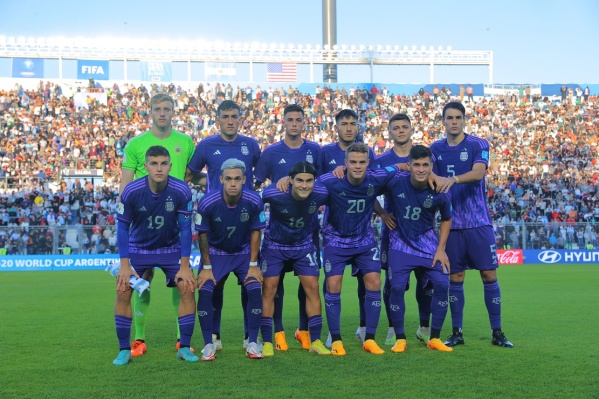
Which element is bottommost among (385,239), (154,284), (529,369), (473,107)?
(154,284)

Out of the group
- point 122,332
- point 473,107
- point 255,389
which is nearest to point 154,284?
point 122,332

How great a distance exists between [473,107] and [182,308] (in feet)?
116

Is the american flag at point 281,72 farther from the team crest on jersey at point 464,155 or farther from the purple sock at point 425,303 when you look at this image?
the purple sock at point 425,303

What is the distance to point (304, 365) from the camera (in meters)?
7.09

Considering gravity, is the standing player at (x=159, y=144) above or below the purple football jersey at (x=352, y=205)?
above

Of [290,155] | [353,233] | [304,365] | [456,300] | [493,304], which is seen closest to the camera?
[304,365]

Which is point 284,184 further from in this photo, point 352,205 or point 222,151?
point 222,151

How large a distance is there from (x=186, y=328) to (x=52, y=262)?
19.9m

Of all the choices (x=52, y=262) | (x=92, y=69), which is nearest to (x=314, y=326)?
(x=52, y=262)

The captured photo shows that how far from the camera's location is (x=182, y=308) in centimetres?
758

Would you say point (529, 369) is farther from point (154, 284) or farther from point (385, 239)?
point (154, 284)

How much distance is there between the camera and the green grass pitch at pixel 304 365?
232 inches

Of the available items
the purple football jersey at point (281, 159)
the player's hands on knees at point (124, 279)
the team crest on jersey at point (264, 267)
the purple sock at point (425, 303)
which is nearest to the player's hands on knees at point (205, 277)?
the team crest on jersey at point (264, 267)

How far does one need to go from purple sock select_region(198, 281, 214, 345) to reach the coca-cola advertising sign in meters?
20.8
